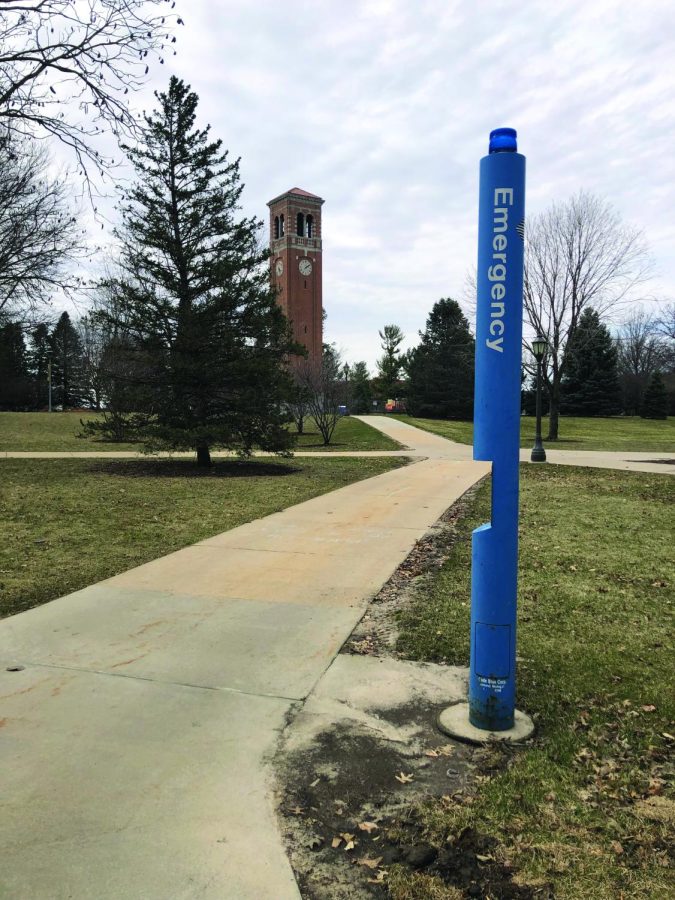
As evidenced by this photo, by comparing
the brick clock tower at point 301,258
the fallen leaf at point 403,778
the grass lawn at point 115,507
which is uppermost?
the brick clock tower at point 301,258

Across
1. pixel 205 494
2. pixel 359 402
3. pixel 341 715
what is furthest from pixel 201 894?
pixel 359 402

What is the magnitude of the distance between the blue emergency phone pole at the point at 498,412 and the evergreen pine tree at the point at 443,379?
178 feet

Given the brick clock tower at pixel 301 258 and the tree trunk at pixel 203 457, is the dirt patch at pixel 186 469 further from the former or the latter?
the brick clock tower at pixel 301 258

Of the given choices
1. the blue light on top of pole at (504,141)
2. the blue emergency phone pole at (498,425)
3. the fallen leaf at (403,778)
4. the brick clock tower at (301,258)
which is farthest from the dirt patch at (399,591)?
the brick clock tower at (301,258)

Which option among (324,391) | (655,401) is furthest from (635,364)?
(324,391)

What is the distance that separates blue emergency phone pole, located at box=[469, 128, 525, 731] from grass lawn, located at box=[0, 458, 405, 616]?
3.88m

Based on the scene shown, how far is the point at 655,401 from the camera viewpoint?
60656 mm

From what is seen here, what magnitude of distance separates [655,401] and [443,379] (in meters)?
20.1

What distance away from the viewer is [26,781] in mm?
2807

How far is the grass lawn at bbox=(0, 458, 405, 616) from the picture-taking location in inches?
257

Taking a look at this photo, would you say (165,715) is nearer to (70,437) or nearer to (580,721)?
(580,721)

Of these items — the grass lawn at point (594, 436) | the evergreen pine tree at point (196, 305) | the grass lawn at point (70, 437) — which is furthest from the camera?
the grass lawn at point (594, 436)

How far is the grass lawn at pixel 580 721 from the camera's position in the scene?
2.34m

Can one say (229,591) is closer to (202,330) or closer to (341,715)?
(341,715)
